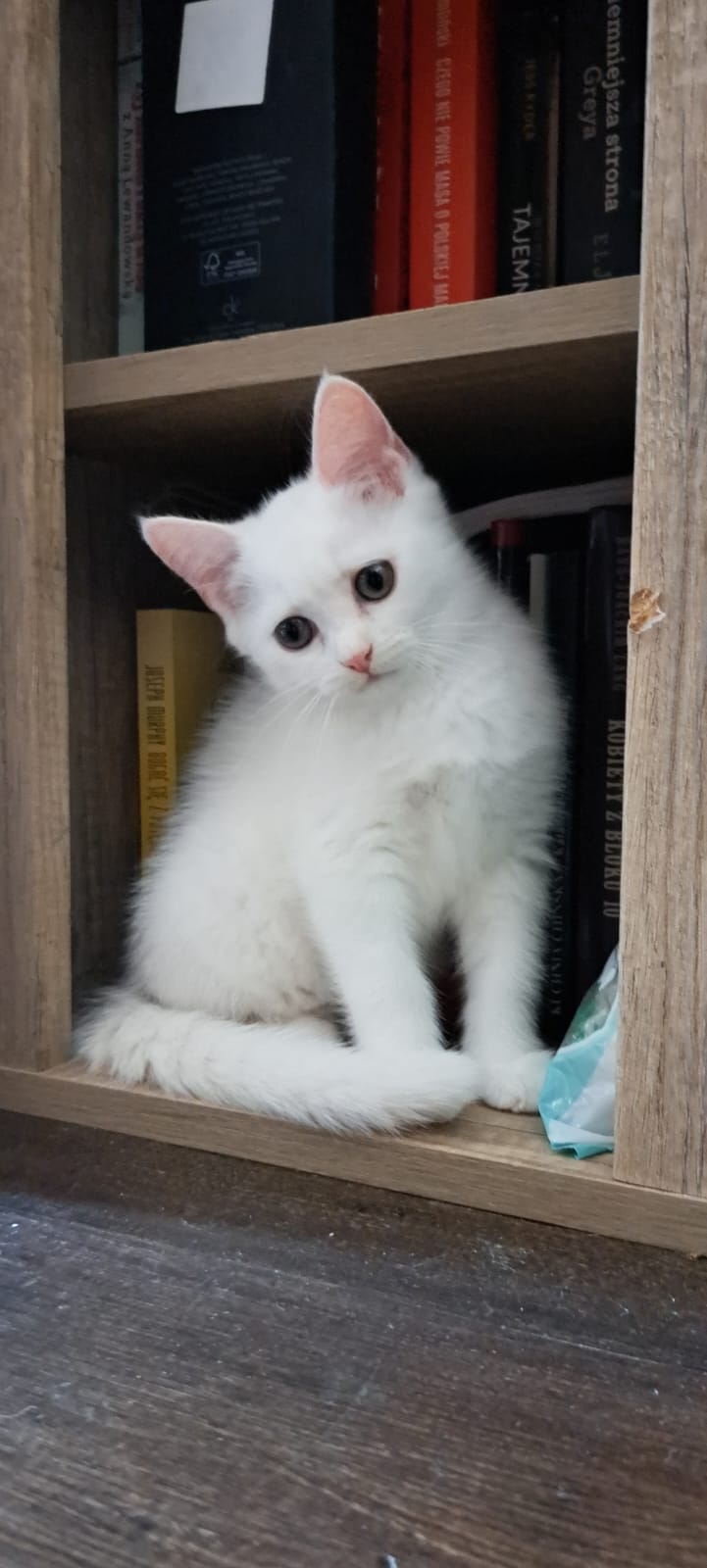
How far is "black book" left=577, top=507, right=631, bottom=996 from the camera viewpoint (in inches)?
35.4

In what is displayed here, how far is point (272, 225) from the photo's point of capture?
0.89 meters

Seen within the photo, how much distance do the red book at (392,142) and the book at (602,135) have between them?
0.13 metres

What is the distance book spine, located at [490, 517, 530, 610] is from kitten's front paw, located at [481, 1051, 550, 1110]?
428 mm

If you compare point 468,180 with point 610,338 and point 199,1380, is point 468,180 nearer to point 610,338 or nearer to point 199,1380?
point 610,338

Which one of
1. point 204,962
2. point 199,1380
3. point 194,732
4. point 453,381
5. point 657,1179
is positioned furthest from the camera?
point 194,732

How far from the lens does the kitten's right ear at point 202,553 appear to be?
2.79 ft

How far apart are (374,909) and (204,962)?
0.17 m

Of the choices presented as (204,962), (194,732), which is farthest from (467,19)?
(204,962)

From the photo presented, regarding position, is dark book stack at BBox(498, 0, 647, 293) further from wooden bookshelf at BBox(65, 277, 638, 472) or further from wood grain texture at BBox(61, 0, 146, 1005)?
wood grain texture at BBox(61, 0, 146, 1005)

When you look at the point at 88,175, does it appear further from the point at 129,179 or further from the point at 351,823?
the point at 351,823

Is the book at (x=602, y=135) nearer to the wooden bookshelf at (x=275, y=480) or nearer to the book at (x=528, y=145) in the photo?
the book at (x=528, y=145)

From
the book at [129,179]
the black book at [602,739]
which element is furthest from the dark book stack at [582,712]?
the book at [129,179]

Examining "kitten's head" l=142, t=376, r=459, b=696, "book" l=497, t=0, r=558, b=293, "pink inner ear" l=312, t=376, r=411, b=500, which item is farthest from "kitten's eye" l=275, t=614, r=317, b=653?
"book" l=497, t=0, r=558, b=293

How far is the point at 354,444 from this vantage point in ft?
2.75
